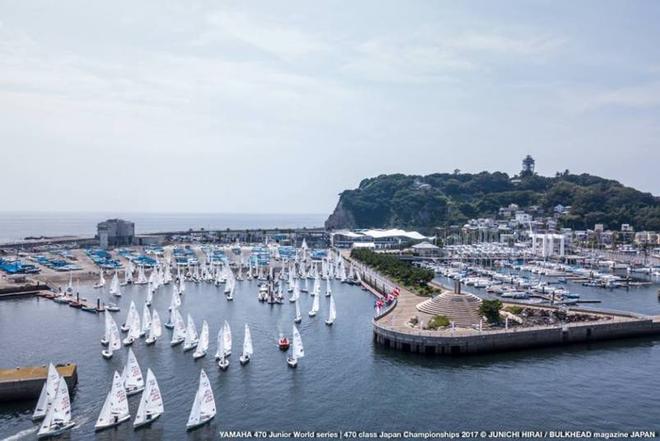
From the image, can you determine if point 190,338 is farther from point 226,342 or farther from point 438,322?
point 438,322

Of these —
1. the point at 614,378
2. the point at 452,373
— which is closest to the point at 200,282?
the point at 452,373

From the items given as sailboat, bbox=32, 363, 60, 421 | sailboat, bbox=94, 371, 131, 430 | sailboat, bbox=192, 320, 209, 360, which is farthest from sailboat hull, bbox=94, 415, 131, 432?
sailboat, bbox=192, 320, 209, 360

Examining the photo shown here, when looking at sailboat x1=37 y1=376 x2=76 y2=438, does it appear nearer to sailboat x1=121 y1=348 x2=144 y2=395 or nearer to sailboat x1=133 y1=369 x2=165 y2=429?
sailboat x1=133 y1=369 x2=165 y2=429

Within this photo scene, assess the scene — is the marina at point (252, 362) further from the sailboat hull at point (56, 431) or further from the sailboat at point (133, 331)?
the sailboat at point (133, 331)

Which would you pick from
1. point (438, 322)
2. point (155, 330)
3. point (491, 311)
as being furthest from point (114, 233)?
point (491, 311)

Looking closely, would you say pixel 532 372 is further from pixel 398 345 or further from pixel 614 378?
pixel 398 345
